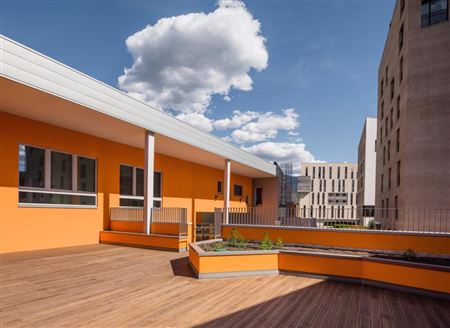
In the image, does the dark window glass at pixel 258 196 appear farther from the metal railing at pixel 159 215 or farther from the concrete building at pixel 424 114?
the metal railing at pixel 159 215

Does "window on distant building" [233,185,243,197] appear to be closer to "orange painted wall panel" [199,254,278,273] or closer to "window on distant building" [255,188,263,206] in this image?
"window on distant building" [255,188,263,206]

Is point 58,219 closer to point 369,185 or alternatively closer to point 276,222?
point 276,222

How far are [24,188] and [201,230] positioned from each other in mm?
10782

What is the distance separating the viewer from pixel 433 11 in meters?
18.2

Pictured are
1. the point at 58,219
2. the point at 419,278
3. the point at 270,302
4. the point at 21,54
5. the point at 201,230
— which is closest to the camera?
the point at 270,302

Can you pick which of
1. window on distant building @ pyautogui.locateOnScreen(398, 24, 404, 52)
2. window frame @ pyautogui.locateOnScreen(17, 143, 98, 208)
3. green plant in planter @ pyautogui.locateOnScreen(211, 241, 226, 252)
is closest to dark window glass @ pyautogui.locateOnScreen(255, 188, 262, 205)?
window on distant building @ pyautogui.locateOnScreen(398, 24, 404, 52)

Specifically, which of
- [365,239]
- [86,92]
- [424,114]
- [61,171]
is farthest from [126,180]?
[424,114]

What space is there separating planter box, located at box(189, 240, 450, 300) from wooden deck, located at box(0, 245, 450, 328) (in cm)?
26

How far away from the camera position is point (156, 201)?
1822 centimetres

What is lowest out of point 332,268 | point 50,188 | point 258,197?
point 258,197

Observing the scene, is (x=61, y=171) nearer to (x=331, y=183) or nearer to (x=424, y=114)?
(x=424, y=114)

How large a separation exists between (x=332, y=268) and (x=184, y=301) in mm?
4242

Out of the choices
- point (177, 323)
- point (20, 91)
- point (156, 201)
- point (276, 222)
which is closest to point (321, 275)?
point (177, 323)

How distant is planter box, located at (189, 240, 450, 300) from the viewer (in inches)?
272
